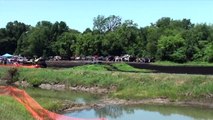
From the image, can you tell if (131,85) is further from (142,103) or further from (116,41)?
(116,41)

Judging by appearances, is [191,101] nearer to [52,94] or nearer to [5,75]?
[52,94]

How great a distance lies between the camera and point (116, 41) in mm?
120125

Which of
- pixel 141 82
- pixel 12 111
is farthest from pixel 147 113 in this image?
pixel 12 111

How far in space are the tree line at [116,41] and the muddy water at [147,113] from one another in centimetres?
6097

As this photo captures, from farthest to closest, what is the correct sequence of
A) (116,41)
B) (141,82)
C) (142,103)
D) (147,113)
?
(116,41)
(141,82)
(142,103)
(147,113)

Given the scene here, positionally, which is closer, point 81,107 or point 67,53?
point 81,107

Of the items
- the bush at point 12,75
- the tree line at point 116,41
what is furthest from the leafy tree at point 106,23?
the bush at point 12,75

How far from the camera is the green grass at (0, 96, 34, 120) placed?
23469 mm

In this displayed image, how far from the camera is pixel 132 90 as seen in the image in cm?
4212

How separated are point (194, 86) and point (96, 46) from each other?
82.7 m

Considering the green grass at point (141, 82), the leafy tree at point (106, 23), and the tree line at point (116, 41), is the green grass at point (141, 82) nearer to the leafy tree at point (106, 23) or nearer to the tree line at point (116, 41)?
the tree line at point (116, 41)

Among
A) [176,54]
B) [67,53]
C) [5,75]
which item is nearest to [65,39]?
[67,53]

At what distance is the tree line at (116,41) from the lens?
10200 centimetres

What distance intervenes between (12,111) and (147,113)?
11294 millimetres
